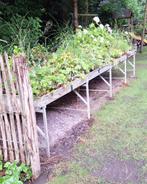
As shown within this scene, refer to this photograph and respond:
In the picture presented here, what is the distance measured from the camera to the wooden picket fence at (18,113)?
2.75 metres

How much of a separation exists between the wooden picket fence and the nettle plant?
1.71 feet

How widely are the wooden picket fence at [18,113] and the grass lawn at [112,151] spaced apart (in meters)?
0.41

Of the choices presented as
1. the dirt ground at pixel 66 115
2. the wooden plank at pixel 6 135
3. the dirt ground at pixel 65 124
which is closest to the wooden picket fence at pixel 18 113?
the wooden plank at pixel 6 135

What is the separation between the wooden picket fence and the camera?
2.75 m

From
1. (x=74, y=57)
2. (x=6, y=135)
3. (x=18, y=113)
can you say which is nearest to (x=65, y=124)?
(x=74, y=57)

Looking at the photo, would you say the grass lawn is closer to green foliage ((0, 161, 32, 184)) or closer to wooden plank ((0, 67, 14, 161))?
green foliage ((0, 161, 32, 184))

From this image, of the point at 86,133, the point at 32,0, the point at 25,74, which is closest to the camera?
the point at 25,74

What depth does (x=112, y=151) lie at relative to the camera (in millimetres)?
3473

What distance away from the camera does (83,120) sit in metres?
4.51

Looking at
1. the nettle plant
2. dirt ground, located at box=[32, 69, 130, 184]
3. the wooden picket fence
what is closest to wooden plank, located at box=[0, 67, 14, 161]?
the wooden picket fence

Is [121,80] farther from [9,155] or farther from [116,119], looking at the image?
[9,155]

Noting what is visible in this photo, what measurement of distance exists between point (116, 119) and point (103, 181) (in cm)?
174

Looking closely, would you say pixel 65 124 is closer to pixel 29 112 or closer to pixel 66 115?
pixel 66 115

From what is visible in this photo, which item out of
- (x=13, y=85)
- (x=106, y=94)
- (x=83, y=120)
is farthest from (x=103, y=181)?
(x=106, y=94)
